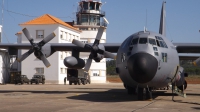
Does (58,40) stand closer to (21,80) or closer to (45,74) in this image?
(45,74)

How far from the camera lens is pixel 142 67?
15.7 meters

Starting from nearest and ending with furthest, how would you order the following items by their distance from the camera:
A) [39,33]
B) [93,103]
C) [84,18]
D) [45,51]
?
[93,103], [45,51], [39,33], [84,18]

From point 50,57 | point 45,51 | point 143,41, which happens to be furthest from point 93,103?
point 50,57

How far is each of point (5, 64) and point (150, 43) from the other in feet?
175

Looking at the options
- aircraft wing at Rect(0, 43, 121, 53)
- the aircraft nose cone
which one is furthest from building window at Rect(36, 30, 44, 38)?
the aircraft nose cone

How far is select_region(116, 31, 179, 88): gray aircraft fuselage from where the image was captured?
1597 cm

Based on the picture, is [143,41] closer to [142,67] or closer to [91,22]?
[142,67]

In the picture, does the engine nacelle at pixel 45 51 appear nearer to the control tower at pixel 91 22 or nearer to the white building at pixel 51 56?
the white building at pixel 51 56

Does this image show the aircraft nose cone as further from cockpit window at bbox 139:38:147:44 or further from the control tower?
the control tower

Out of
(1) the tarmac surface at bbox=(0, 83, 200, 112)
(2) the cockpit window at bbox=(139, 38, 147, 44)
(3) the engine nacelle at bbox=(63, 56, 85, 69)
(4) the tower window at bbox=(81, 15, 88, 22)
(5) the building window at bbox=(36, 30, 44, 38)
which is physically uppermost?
(4) the tower window at bbox=(81, 15, 88, 22)

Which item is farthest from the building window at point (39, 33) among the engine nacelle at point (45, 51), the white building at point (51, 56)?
the engine nacelle at point (45, 51)

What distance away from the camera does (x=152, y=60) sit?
16.2m

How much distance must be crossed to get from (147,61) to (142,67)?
45 centimetres

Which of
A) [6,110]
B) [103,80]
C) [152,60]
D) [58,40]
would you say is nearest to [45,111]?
[6,110]
